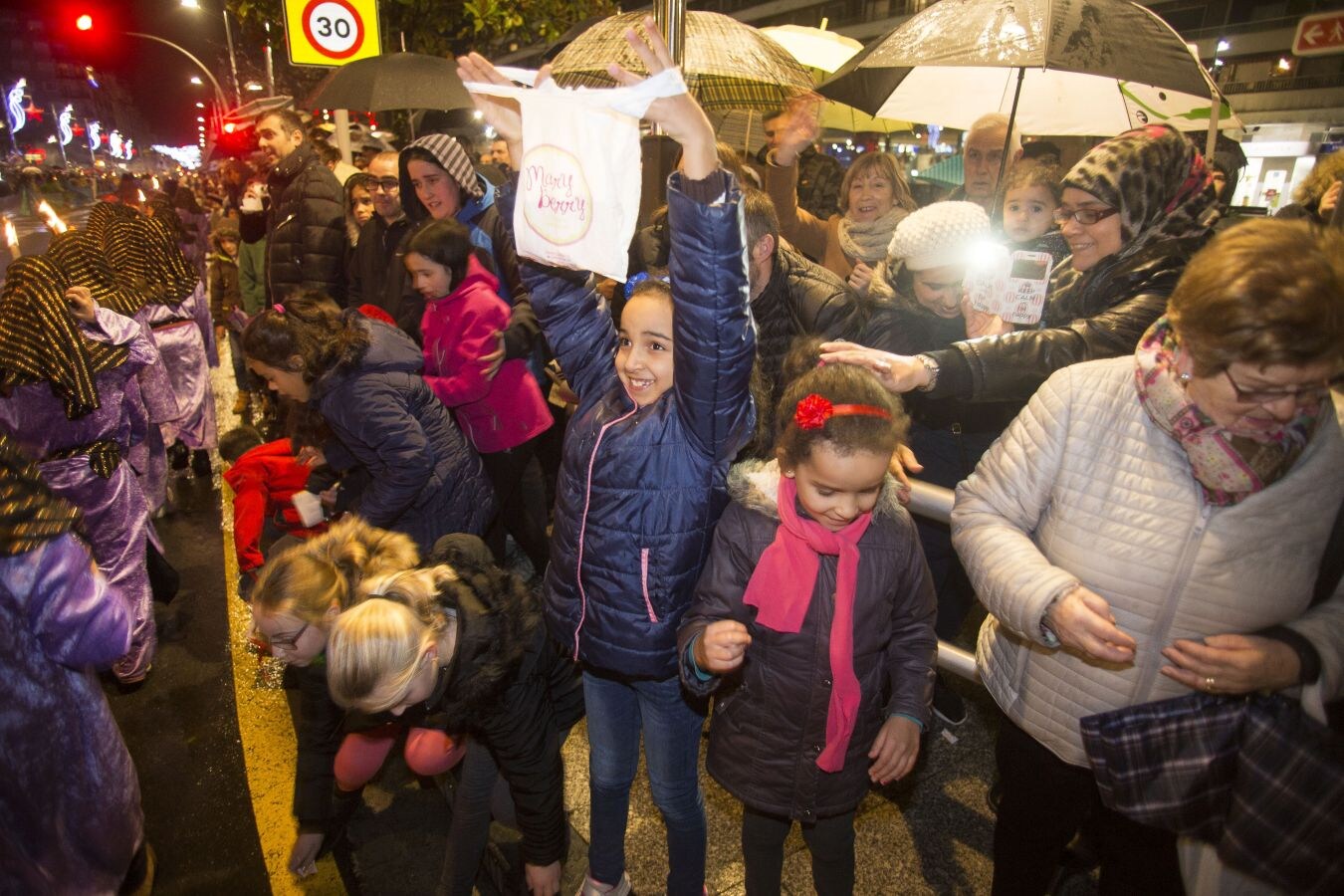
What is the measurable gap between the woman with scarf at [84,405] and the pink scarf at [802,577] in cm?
300

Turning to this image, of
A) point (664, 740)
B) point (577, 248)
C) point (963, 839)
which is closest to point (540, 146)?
point (577, 248)

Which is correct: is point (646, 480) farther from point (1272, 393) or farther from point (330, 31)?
point (330, 31)

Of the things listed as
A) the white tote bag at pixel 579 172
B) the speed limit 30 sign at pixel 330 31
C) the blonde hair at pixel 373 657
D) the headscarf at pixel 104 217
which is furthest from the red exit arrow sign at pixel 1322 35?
the headscarf at pixel 104 217

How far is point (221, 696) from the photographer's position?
370 cm

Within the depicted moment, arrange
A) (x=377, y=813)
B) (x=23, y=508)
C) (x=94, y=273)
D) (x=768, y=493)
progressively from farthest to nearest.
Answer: (x=94, y=273), (x=377, y=813), (x=768, y=493), (x=23, y=508)

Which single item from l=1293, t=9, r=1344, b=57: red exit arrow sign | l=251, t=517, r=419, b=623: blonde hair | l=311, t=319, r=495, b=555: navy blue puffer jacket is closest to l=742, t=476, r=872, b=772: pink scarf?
l=251, t=517, r=419, b=623: blonde hair

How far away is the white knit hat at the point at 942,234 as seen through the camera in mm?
2689

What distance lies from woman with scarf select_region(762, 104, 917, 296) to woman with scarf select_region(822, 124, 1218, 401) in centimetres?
144

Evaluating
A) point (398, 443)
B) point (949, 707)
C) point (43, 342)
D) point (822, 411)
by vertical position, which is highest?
point (822, 411)

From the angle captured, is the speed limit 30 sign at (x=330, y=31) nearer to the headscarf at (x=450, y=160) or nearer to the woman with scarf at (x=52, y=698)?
the headscarf at (x=450, y=160)

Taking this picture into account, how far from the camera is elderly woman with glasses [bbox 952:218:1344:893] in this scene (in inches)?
55.7

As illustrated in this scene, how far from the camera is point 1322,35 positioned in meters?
4.75

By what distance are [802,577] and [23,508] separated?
1984 mm

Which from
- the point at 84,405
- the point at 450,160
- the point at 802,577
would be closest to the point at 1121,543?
the point at 802,577
